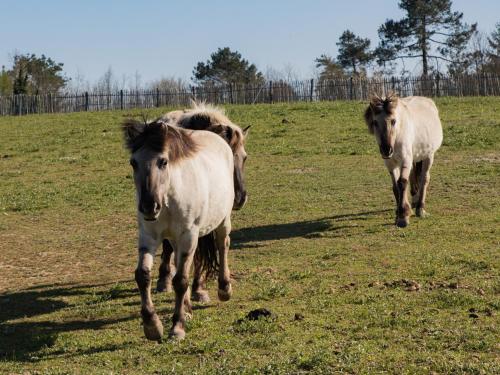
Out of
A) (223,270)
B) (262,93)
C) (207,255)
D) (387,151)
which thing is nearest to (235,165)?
(207,255)

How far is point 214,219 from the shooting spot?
6.66 m

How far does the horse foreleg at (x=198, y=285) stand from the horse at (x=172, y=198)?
661 millimetres

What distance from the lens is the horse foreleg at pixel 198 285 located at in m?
7.39

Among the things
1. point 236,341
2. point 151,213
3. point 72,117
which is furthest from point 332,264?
point 72,117

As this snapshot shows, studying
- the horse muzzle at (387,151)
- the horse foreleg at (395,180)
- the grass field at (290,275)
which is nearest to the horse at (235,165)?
the grass field at (290,275)

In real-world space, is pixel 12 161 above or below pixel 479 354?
above

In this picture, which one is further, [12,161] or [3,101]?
[3,101]

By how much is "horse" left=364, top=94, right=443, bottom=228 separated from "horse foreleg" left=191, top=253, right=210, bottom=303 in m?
4.70

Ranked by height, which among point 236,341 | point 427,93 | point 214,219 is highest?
Result: point 427,93

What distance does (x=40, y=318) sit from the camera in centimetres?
706

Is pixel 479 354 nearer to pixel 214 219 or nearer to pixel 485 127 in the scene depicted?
pixel 214 219

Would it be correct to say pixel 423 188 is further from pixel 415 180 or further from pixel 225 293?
pixel 225 293

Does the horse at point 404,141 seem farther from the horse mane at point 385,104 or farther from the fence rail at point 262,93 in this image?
the fence rail at point 262,93

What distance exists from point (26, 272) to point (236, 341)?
4477 millimetres
